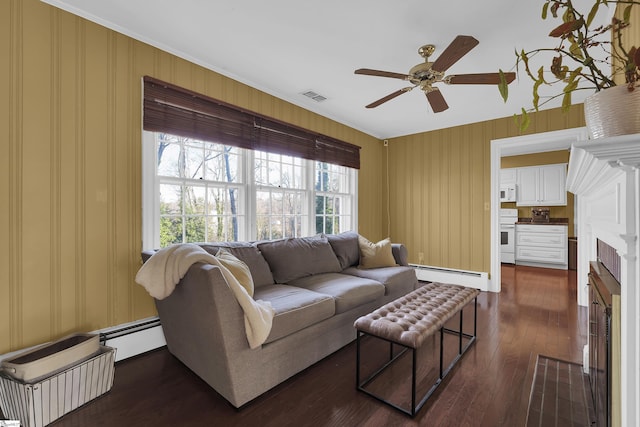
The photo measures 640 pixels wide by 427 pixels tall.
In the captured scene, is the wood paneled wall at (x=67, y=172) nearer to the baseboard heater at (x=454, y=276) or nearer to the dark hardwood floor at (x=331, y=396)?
the dark hardwood floor at (x=331, y=396)

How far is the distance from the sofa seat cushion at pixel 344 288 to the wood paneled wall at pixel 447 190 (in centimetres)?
233

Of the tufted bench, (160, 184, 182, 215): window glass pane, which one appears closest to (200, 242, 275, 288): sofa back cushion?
(160, 184, 182, 215): window glass pane

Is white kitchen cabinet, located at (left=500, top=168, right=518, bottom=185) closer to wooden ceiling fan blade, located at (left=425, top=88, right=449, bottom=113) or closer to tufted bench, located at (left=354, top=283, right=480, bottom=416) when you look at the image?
wooden ceiling fan blade, located at (left=425, top=88, right=449, bottom=113)

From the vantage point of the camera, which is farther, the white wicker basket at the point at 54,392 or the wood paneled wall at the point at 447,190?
the wood paneled wall at the point at 447,190

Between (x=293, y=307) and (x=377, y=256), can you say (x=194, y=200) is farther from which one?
(x=377, y=256)

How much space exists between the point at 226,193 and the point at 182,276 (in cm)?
141

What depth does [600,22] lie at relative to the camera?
7.11ft

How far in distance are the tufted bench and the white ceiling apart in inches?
82.0

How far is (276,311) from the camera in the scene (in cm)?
192

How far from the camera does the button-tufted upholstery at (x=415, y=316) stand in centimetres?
177

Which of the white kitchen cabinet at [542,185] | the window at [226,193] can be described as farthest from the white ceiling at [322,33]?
the white kitchen cabinet at [542,185]

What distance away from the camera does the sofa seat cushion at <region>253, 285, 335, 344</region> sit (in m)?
1.91

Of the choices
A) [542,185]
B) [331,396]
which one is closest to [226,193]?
[331,396]

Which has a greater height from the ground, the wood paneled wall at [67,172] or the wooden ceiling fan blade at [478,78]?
the wooden ceiling fan blade at [478,78]
